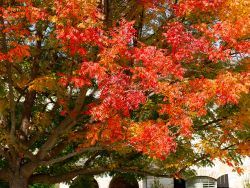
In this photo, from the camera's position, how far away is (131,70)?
31.2 feet

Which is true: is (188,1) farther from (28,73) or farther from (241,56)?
(28,73)

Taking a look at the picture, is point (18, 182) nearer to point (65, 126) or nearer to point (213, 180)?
point (65, 126)

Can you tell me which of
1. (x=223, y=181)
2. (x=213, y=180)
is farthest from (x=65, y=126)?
(x=223, y=181)

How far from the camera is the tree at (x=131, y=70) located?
9211 millimetres

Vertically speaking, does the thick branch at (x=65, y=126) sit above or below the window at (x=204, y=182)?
above

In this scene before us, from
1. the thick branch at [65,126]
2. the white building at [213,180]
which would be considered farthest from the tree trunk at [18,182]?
the white building at [213,180]

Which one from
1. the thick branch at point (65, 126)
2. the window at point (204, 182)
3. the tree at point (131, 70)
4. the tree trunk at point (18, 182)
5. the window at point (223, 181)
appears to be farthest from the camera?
the window at point (223, 181)

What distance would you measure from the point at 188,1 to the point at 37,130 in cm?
639

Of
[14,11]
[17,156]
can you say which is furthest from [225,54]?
[17,156]

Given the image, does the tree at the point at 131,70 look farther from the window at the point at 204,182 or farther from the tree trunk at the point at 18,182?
the window at the point at 204,182

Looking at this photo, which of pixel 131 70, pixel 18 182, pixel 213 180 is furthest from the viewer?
pixel 213 180

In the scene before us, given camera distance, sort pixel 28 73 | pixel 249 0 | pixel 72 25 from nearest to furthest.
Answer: pixel 72 25
pixel 249 0
pixel 28 73

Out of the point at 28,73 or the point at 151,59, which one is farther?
the point at 28,73

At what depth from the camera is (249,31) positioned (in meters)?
10.3
